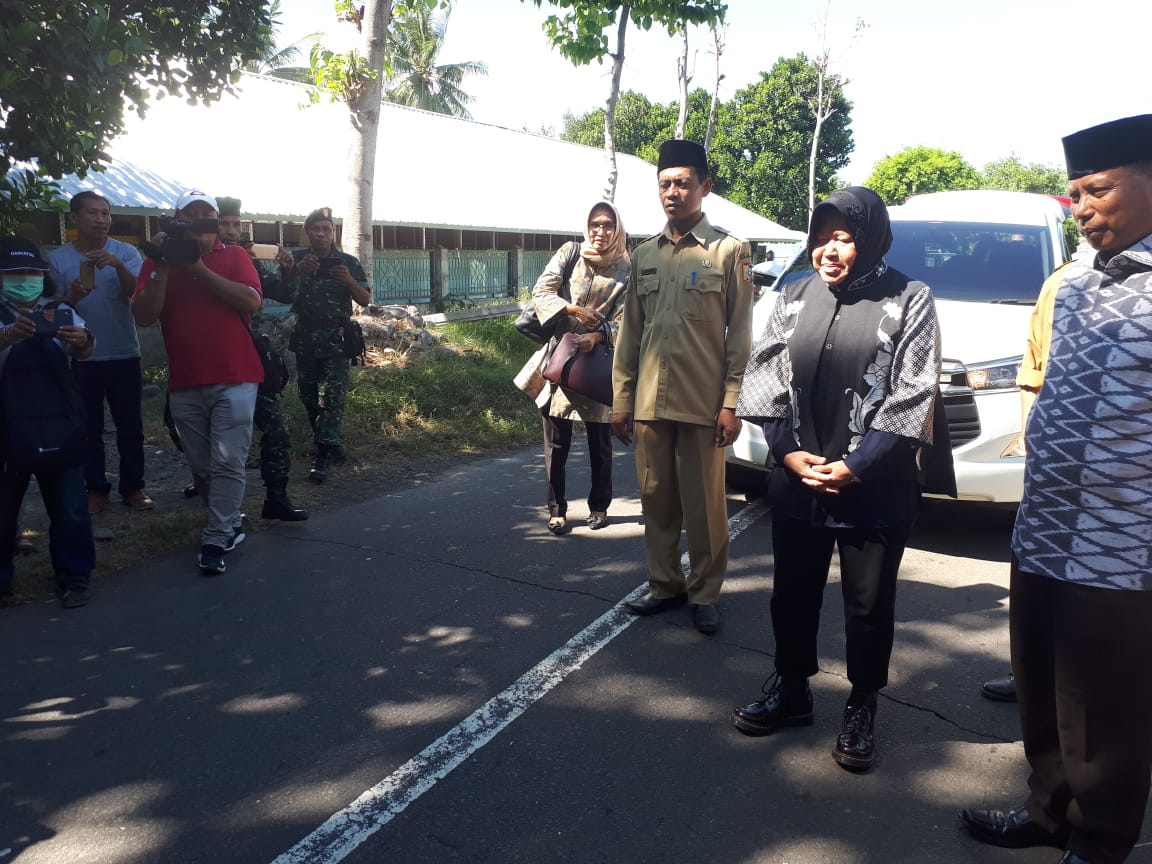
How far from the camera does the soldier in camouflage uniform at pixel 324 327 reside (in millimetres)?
7238

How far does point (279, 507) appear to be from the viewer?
20.0 feet

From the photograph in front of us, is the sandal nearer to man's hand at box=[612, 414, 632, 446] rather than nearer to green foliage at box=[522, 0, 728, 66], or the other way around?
man's hand at box=[612, 414, 632, 446]

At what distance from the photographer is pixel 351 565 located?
530 cm

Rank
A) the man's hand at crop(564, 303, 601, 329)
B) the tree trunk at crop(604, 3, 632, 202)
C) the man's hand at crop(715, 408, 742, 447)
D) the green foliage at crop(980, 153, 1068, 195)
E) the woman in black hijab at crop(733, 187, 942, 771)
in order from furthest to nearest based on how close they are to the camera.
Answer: the green foliage at crop(980, 153, 1068, 195), the tree trunk at crop(604, 3, 632, 202), the man's hand at crop(564, 303, 601, 329), the man's hand at crop(715, 408, 742, 447), the woman in black hijab at crop(733, 187, 942, 771)

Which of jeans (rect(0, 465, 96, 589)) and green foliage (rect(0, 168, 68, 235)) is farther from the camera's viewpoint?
green foliage (rect(0, 168, 68, 235))

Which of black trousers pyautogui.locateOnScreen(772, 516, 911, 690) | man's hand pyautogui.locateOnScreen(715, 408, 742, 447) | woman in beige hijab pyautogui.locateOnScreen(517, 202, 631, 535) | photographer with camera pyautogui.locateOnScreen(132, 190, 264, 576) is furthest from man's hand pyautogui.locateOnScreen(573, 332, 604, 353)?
black trousers pyautogui.locateOnScreen(772, 516, 911, 690)

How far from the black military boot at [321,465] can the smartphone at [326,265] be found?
1.31 metres

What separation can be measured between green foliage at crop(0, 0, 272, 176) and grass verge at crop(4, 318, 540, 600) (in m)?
2.14

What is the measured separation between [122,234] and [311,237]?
8.15 meters

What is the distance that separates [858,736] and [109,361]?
5073 millimetres

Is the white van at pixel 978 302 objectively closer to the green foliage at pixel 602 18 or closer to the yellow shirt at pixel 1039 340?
the yellow shirt at pixel 1039 340

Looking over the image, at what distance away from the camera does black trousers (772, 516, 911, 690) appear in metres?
3.17

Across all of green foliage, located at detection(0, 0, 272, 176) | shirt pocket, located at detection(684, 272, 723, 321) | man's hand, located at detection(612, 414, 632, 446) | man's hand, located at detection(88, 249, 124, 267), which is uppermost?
green foliage, located at detection(0, 0, 272, 176)

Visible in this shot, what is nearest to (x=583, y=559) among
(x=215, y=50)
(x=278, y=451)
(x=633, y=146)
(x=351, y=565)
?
(x=351, y=565)
